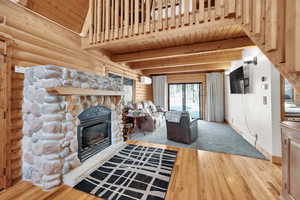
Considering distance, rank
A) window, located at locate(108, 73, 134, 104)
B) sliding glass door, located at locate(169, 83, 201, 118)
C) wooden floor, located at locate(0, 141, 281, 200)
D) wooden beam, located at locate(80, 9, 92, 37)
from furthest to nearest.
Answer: sliding glass door, located at locate(169, 83, 201, 118), window, located at locate(108, 73, 134, 104), wooden beam, located at locate(80, 9, 92, 37), wooden floor, located at locate(0, 141, 281, 200)

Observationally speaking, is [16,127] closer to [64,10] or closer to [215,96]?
[64,10]

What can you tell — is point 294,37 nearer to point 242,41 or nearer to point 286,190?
point 286,190

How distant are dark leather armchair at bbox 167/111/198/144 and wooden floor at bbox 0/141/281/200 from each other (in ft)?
2.54

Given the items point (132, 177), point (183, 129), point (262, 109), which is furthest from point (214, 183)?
point (262, 109)

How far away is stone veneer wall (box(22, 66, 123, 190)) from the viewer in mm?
1583

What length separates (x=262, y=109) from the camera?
2600 millimetres

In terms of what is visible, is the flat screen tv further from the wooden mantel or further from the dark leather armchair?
the wooden mantel

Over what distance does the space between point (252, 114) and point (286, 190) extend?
2230mm

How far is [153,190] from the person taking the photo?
1537 mm

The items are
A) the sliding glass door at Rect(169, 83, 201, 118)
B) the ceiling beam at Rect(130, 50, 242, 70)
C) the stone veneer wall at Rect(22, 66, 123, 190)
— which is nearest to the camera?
the stone veneer wall at Rect(22, 66, 123, 190)

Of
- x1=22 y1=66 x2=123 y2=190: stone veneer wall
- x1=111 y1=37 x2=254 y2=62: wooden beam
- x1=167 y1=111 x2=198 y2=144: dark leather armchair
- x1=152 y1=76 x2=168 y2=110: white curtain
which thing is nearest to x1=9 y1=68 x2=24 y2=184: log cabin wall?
x1=22 y1=66 x2=123 y2=190: stone veneer wall

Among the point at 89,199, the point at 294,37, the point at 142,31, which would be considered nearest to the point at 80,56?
the point at 142,31

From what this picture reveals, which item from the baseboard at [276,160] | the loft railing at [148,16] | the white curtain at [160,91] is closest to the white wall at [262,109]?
the baseboard at [276,160]

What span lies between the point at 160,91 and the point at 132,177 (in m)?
5.38
